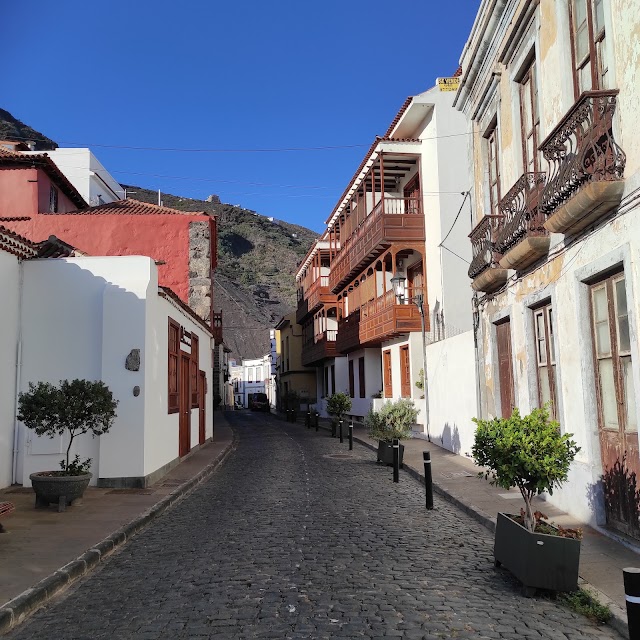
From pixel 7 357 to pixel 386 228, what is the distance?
14.7m

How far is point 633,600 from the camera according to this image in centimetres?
317

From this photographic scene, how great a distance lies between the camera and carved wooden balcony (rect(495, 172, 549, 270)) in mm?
8422

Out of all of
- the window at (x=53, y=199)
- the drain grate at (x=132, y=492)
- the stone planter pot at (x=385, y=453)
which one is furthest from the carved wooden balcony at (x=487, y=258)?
the window at (x=53, y=199)

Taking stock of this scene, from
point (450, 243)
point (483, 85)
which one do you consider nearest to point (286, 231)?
point (450, 243)

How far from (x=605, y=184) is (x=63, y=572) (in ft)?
20.4

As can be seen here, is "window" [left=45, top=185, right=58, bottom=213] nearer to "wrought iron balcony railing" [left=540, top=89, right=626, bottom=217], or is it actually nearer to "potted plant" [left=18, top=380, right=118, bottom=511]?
"potted plant" [left=18, top=380, right=118, bottom=511]

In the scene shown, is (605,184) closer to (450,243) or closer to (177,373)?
(177,373)

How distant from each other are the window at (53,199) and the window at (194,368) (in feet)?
26.5

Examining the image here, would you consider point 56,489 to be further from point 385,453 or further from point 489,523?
point 385,453

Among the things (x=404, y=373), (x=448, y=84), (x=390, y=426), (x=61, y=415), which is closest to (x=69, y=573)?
(x=61, y=415)

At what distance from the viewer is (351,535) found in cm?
741

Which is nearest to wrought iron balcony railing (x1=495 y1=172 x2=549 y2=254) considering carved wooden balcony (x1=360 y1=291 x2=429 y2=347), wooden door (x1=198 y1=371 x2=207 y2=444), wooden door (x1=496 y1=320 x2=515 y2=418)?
wooden door (x1=496 y1=320 x2=515 y2=418)

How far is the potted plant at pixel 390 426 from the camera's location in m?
14.3

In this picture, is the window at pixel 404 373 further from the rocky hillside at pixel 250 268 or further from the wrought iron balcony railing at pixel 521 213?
the rocky hillside at pixel 250 268
